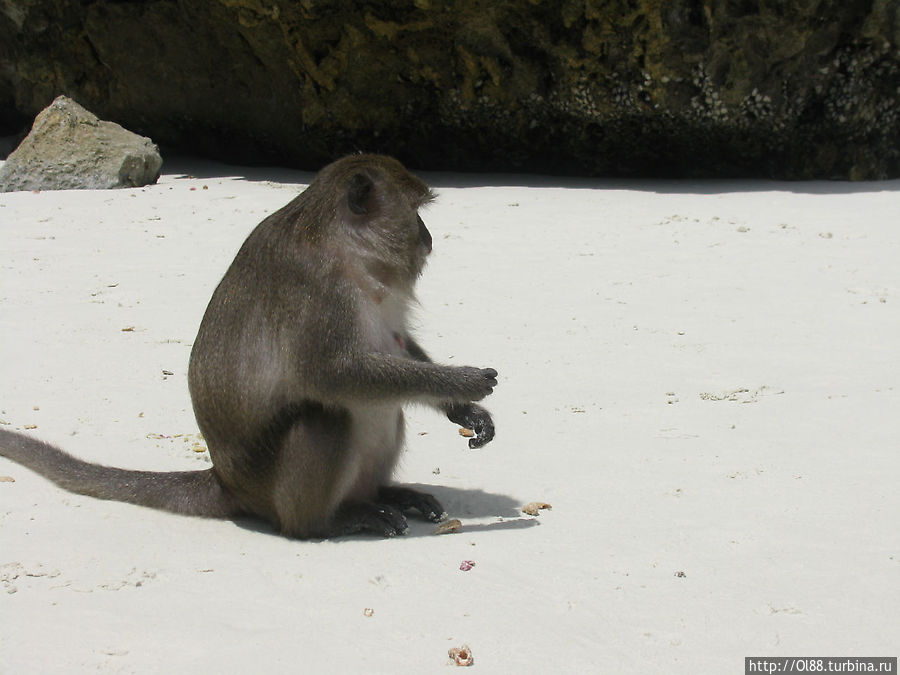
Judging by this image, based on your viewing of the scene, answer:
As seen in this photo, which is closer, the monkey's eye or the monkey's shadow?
the monkey's shadow

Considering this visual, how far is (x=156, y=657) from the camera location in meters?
3.12

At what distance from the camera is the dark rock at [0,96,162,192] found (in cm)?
1110

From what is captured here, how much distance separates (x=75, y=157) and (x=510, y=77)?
15.4 ft

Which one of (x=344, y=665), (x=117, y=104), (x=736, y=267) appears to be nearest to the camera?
(x=344, y=665)

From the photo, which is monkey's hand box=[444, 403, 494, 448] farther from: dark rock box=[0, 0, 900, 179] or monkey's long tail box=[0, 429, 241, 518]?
dark rock box=[0, 0, 900, 179]

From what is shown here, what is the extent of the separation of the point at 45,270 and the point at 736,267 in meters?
5.22

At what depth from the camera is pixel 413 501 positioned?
15.3ft

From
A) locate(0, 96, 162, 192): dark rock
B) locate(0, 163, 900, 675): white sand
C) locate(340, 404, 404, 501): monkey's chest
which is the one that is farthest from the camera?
locate(0, 96, 162, 192): dark rock

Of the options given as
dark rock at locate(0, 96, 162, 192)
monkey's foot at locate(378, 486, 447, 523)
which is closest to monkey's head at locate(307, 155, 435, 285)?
monkey's foot at locate(378, 486, 447, 523)

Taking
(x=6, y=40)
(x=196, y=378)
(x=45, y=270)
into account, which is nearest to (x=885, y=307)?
(x=196, y=378)

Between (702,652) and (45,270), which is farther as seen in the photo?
(45,270)

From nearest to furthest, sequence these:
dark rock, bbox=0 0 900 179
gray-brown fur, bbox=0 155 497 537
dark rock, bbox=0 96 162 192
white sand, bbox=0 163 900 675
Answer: white sand, bbox=0 163 900 675, gray-brown fur, bbox=0 155 497 537, dark rock, bbox=0 0 900 179, dark rock, bbox=0 96 162 192

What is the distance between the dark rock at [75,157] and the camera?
1110 cm

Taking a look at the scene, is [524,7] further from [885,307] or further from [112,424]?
[112,424]
